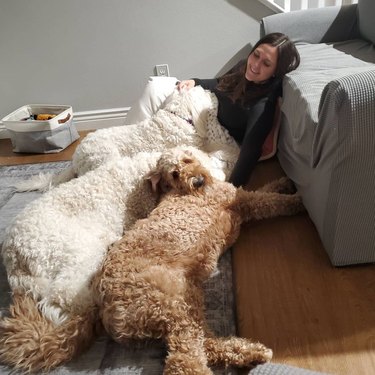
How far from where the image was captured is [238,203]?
1.61 meters

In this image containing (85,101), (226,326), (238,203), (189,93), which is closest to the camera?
(226,326)

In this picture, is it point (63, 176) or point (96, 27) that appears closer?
point (63, 176)

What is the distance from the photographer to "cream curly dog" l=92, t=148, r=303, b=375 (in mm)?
1107

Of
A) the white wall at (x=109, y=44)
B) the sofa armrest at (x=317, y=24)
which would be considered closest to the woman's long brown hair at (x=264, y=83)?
the sofa armrest at (x=317, y=24)

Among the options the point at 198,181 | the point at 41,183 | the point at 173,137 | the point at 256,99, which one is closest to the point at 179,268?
the point at 198,181

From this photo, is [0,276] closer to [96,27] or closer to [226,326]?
[226,326]

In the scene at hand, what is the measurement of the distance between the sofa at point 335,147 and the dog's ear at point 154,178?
0.62 m

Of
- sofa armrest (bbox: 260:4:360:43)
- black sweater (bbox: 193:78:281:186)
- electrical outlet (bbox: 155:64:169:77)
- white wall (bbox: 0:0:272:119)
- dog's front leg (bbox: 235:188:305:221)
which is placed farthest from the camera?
electrical outlet (bbox: 155:64:169:77)

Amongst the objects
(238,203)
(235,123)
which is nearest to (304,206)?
(238,203)

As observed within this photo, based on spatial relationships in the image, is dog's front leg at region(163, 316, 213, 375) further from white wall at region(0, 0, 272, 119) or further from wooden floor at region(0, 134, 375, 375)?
white wall at region(0, 0, 272, 119)

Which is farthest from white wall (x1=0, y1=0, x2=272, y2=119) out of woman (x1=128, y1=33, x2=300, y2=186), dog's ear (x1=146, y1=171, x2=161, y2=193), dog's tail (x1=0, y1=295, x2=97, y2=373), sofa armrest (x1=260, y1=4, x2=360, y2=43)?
→ dog's tail (x1=0, y1=295, x2=97, y2=373)

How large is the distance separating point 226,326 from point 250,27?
89.2 inches

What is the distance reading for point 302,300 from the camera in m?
1.32

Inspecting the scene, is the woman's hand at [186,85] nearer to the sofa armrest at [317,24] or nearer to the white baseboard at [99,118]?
the sofa armrest at [317,24]
